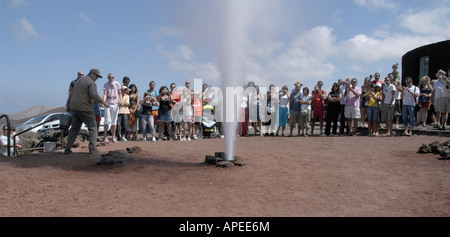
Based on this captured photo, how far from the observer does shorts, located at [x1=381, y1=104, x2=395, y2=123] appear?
12.3m

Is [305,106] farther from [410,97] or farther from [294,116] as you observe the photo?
[410,97]

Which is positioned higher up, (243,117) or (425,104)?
(425,104)

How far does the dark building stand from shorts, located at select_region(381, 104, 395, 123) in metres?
6.91

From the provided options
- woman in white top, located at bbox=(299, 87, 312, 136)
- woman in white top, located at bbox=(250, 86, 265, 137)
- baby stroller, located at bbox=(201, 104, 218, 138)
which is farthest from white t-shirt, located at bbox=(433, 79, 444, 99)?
baby stroller, located at bbox=(201, 104, 218, 138)

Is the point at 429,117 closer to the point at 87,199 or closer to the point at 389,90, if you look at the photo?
the point at 389,90

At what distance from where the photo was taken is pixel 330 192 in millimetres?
4895

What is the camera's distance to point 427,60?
18.6m

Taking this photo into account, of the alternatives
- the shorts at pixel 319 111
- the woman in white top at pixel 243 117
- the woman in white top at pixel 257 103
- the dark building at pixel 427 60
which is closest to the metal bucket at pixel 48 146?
the woman in white top at pixel 243 117

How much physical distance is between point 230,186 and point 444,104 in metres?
11.1

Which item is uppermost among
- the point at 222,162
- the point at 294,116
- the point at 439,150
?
the point at 294,116

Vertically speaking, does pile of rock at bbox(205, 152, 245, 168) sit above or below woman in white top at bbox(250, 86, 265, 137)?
below

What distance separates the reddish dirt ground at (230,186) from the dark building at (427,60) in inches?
466

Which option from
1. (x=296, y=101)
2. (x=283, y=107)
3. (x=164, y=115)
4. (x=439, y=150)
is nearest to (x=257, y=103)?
(x=283, y=107)

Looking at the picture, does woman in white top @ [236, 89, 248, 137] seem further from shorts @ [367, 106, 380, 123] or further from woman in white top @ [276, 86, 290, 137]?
shorts @ [367, 106, 380, 123]
